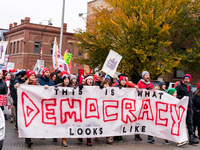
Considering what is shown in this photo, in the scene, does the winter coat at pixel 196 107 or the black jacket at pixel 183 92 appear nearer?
the black jacket at pixel 183 92

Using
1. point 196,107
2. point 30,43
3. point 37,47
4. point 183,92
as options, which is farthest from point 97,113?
point 37,47

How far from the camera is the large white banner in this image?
6.39m

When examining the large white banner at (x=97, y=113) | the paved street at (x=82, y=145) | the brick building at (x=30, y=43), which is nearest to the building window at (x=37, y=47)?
the brick building at (x=30, y=43)

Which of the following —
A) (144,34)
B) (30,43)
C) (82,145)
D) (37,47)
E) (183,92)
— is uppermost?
(30,43)

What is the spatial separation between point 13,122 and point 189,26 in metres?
13.8

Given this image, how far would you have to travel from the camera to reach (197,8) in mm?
18281

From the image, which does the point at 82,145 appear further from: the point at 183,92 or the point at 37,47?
the point at 37,47

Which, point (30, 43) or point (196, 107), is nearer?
point (196, 107)

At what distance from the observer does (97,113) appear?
6.87m

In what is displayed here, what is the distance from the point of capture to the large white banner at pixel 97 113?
639 centimetres

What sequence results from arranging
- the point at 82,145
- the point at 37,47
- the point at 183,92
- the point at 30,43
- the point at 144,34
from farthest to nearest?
the point at 37,47 < the point at 30,43 < the point at 144,34 < the point at 183,92 < the point at 82,145

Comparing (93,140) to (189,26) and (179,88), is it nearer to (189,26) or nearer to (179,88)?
(179,88)

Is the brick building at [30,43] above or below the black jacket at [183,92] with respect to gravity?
above

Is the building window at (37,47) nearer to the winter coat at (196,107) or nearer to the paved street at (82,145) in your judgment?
the paved street at (82,145)
